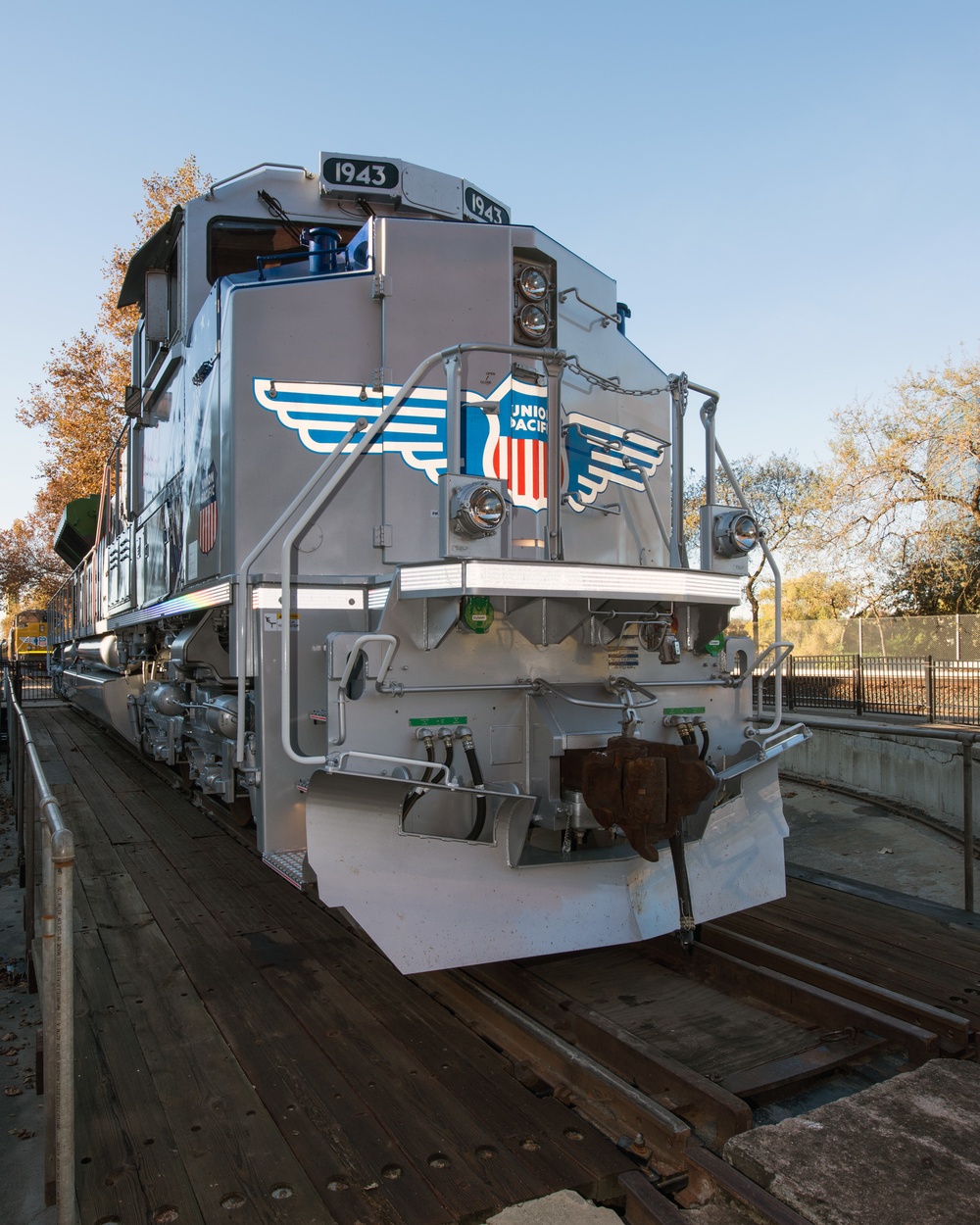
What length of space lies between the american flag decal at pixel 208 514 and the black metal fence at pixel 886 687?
11.1 meters

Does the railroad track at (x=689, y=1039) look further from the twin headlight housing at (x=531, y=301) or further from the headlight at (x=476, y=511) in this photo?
the twin headlight housing at (x=531, y=301)

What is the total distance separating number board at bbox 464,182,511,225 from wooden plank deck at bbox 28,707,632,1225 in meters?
4.09

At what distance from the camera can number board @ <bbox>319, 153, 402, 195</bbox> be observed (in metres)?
5.04

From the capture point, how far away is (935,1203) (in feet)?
7.12

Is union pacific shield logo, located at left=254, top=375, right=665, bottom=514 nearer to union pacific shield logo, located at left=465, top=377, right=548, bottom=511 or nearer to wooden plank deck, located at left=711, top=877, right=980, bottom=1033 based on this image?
union pacific shield logo, located at left=465, top=377, right=548, bottom=511

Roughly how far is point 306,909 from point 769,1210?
300cm

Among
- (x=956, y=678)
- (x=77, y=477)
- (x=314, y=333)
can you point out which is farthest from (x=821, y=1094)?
(x=77, y=477)

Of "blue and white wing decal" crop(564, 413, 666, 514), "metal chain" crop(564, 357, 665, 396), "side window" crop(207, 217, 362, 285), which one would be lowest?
"blue and white wing decal" crop(564, 413, 666, 514)

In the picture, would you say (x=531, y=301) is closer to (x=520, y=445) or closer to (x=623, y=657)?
(x=520, y=445)

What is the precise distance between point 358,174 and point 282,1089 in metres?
4.68

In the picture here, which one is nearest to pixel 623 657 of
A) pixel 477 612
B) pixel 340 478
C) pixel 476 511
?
pixel 477 612

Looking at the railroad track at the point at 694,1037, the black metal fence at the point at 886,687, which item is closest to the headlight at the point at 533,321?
the railroad track at the point at 694,1037

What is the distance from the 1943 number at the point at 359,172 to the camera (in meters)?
5.05

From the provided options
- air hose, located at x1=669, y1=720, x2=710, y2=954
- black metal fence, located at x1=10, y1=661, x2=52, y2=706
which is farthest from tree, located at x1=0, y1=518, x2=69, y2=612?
air hose, located at x1=669, y1=720, x2=710, y2=954
